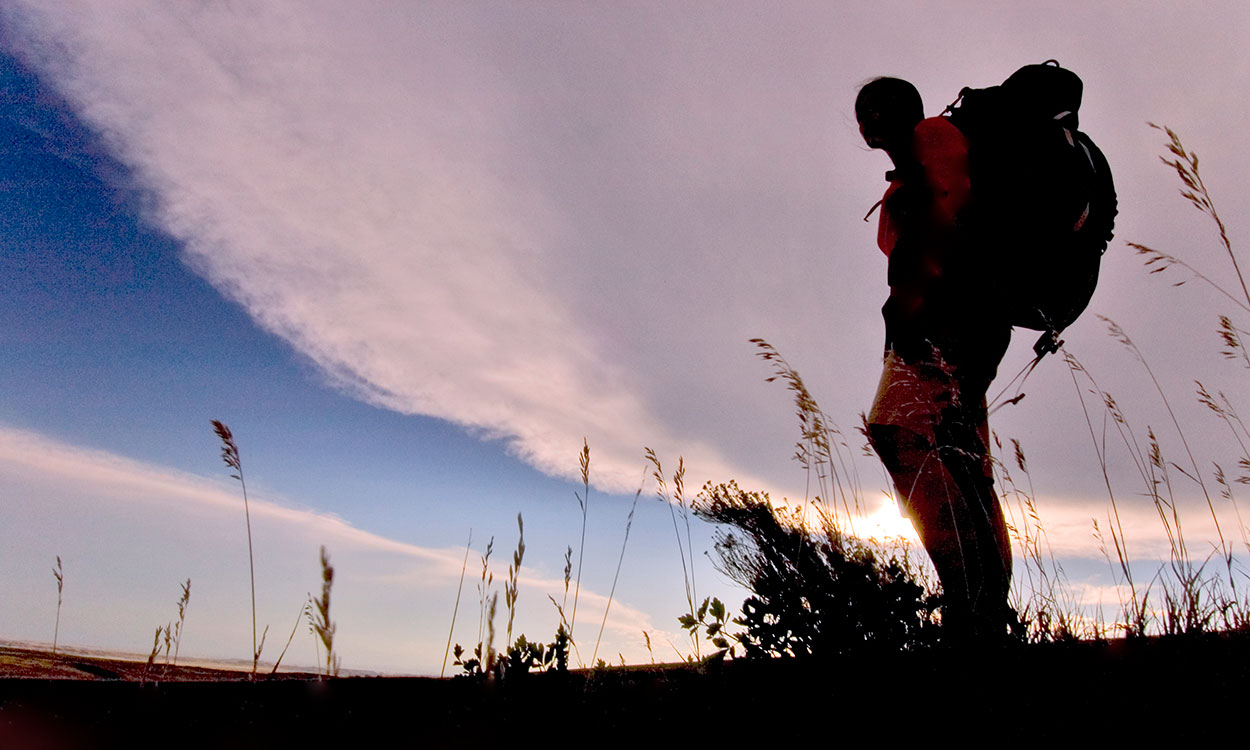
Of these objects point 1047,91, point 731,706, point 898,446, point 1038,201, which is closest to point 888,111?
point 1047,91

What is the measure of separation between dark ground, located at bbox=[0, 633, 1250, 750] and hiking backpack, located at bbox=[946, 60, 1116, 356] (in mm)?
1109

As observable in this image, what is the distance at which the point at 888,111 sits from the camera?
235cm

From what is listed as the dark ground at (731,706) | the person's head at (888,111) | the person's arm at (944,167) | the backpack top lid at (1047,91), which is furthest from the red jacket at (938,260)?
the dark ground at (731,706)

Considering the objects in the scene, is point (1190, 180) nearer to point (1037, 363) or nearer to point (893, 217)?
point (1037, 363)

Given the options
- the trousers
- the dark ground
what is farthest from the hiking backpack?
the dark ground

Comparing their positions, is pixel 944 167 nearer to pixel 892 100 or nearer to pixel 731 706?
pixel 892 100

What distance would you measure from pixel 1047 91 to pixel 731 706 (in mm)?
2292

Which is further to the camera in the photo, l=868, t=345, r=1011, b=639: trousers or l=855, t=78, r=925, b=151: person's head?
l=855, t=78, r=925, b=151: person's head

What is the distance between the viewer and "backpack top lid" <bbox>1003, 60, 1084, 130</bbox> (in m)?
2.20

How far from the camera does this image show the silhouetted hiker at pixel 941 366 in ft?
6.64

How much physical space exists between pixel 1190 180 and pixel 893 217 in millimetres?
1125

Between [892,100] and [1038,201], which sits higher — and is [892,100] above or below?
above

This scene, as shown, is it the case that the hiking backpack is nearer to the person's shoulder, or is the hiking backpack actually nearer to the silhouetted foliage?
the person's shoulder

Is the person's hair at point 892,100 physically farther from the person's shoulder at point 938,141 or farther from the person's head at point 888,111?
the person's shoulder at point 938,141
